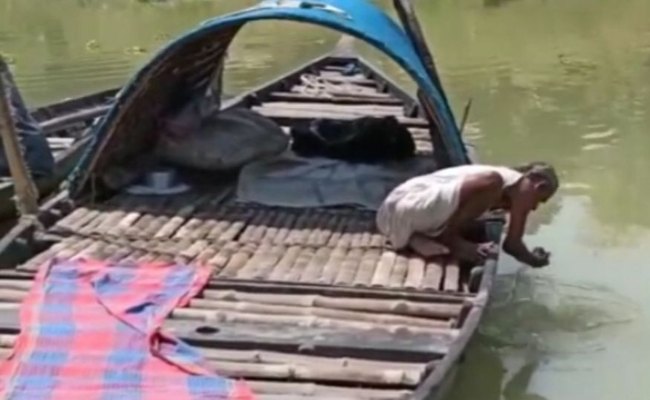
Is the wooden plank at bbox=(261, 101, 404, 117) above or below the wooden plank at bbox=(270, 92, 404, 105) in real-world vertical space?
above

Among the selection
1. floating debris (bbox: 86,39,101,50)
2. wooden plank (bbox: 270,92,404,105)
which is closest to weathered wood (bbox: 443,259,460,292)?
wooden plank (bbox: 270,92,404,105)

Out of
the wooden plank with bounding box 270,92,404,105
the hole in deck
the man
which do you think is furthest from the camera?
the wooden plank with bounding box 270,92,404,105

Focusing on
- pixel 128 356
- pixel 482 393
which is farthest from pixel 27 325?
pixel 482 393

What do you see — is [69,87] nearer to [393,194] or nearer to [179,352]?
[393,194]

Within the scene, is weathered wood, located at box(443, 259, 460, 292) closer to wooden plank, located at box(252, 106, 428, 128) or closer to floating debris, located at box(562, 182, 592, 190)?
wooden plank, located at box(252, 106, 428, 128)

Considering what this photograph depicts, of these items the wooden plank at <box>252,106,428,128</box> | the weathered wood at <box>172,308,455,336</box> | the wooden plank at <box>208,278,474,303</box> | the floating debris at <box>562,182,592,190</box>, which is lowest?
the floating debris at <box>562,182,592,190</box>

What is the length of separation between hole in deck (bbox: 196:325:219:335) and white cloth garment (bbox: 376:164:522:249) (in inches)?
48.1

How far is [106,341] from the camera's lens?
4180 mm

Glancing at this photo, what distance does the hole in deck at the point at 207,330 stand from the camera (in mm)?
4270

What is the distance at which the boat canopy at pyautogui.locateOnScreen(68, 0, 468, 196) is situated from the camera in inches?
227

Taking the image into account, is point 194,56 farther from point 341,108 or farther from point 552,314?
point 552,314

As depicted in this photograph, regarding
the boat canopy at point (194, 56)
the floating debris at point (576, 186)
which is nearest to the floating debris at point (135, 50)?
the floating debris at point (576, 186)

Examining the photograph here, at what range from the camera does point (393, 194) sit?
17.7 ft

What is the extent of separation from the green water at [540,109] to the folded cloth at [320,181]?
0.73 m
